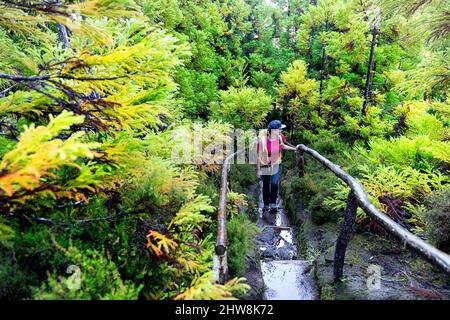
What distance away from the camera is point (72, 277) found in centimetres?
236

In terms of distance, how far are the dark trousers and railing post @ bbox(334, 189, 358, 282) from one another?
379cm

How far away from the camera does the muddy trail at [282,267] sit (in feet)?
15.2

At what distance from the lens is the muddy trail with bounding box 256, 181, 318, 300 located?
464 centimetres

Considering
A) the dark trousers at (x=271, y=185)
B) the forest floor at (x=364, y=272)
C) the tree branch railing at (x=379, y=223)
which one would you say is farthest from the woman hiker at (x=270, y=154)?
the tree branch railing at (x=379, y=223)

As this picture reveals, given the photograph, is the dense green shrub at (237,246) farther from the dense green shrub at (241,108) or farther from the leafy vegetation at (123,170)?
the dense green shrub at (241,108)

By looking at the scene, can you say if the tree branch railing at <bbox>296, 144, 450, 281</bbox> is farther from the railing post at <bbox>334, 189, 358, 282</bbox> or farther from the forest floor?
the forest floor

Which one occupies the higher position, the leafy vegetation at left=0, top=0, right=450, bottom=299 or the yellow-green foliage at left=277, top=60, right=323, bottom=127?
the yellow-green foliage at left=277, top=60, right=323, bottom=127

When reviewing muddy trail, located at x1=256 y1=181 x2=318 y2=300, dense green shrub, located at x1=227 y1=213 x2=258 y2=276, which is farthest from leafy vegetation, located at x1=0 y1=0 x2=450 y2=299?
muddy trail, located at x1=256 y1=181 x2=318 y2=300

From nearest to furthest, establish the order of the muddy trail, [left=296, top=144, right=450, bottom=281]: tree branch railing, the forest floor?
[left=296, top=144, right=450, bottom=281]: tree branch railing
the forest floor
the muddy trail

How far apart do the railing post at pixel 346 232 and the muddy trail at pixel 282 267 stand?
22.0 inches

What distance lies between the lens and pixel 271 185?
26.7 feet

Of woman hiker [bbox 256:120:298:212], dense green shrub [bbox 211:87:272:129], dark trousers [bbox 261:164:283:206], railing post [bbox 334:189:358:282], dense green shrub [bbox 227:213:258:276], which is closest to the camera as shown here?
railing post [bbox 334:189:358:282]

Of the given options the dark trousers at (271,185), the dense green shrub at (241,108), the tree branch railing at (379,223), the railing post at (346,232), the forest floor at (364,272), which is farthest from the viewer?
the dense green shrub at (241,108)

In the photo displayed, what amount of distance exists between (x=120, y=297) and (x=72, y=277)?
404 millimetres
